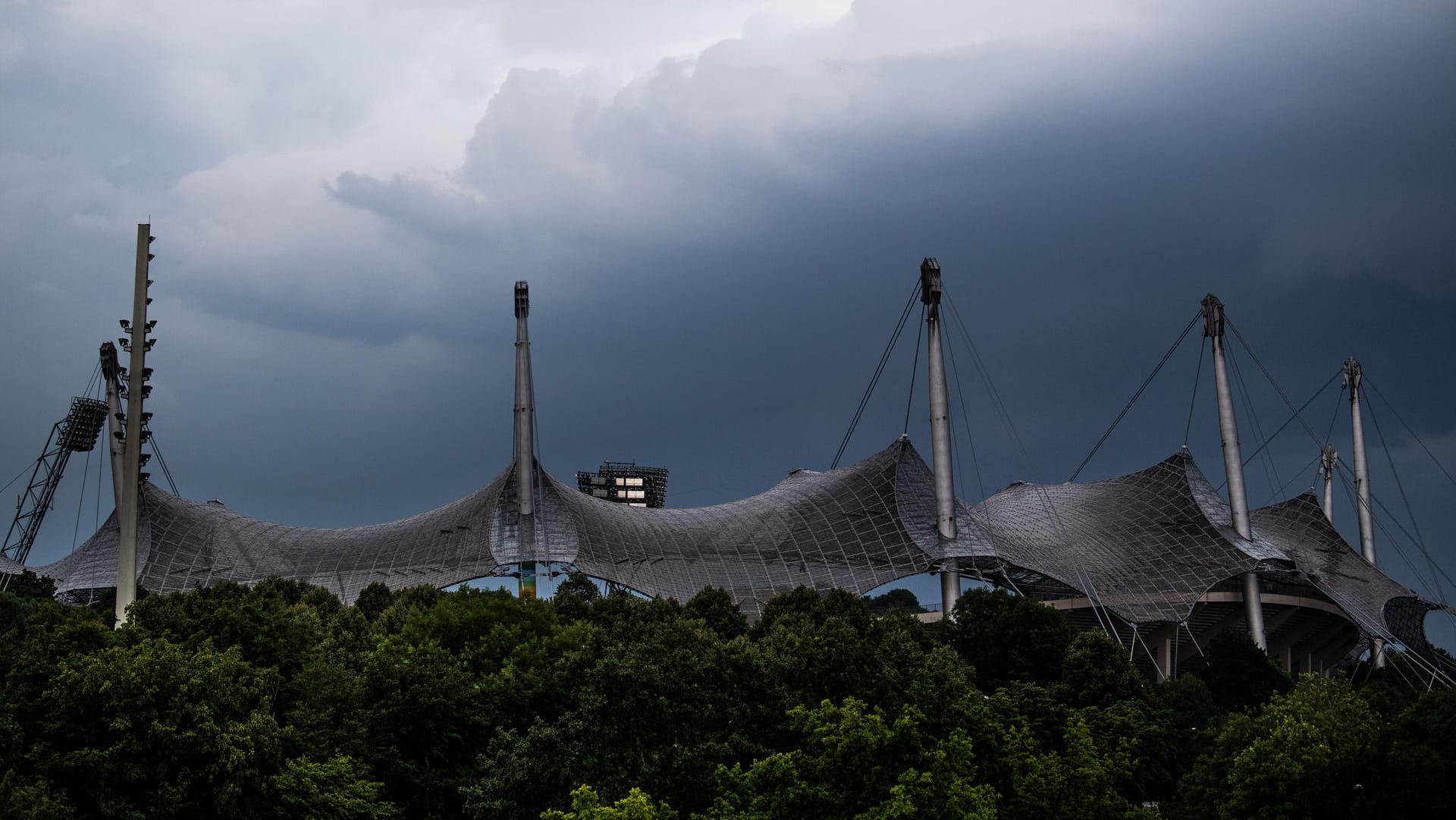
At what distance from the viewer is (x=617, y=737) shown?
37188 millimetres

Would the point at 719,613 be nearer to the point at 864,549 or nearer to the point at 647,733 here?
the point at 864,549

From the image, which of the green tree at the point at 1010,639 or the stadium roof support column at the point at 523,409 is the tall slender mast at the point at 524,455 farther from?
the green tree at the point at 1010,639

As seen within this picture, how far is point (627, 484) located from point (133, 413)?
150090mm

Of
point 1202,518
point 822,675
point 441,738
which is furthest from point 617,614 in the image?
point 1202,518

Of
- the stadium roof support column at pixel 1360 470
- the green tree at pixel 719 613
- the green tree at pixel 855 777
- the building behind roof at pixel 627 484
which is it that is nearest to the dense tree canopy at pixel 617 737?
the green tree at pixel 855 777

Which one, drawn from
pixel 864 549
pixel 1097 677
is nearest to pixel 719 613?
pixel 1097 677

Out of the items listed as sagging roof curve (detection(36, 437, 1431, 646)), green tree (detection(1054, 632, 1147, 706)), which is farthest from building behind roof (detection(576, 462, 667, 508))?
green tree (detection(1054, 632, 1147, 706))

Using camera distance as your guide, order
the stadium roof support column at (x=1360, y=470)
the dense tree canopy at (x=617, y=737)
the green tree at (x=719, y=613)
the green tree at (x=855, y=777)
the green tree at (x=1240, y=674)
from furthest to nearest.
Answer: the stadium roof support column at (x=1360, y=470) → the green tree at (x=1240, y=674) → the green tree at (x=719, y=613) → the dense tree canopy at (x=617, y=737) → the green tree at (x=855, y=777)

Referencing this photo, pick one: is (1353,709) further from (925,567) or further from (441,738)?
(925,567)

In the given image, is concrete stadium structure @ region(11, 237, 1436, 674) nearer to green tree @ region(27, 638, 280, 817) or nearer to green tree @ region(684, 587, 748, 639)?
green tree @ region(684, 587, 748, 639)

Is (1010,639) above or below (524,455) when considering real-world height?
below

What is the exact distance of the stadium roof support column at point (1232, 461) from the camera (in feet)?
289

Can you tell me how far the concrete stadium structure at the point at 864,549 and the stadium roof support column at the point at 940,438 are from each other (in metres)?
0.13

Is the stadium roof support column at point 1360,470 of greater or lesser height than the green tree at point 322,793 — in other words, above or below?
above
